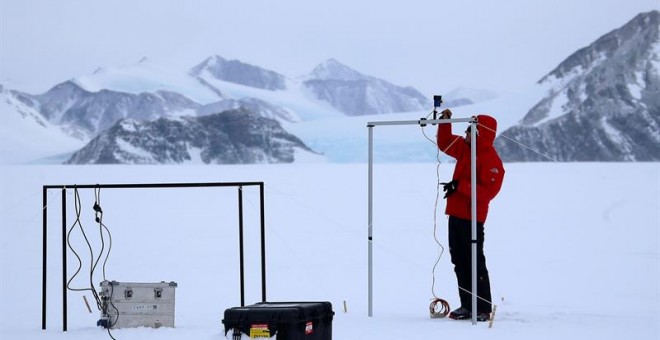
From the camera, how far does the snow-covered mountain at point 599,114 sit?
14250 centimetres

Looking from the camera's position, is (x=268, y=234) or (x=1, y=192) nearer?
(x=268, y=234)

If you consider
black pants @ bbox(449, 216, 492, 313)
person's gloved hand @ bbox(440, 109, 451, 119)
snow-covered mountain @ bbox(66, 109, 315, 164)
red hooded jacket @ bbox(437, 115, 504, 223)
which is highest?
snow-covered mountain @ bbox(66, 109, 315, 164)

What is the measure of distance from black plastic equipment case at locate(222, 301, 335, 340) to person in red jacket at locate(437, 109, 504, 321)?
4.76ft

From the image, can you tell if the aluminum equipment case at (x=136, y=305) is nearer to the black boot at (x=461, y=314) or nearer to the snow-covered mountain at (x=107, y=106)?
the black boot at (x=461, y=314)

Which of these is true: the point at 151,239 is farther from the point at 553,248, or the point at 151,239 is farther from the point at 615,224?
the point at 615,224

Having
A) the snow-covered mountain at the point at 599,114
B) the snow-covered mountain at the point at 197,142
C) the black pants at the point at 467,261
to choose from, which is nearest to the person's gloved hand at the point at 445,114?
the black pants at the point at 467,261

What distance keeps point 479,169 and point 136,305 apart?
2244 mm

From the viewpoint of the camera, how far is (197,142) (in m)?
157

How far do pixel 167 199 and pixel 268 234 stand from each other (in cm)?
815

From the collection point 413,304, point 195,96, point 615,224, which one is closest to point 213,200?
point 615,224

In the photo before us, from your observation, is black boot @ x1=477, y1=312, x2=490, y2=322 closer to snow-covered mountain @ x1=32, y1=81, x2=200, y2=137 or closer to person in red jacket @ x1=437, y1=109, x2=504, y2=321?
person in red jacket @ x1=437, y1=109, x2=504, y2=321

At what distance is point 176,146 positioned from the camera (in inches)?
6073

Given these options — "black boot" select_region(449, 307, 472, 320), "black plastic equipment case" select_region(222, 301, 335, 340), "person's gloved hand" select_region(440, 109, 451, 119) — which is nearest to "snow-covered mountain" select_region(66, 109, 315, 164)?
"person's gloved hand" select_region(440, 109, 451, 119)

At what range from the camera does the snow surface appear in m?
5.57
